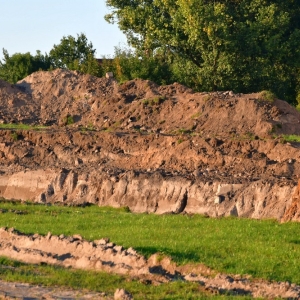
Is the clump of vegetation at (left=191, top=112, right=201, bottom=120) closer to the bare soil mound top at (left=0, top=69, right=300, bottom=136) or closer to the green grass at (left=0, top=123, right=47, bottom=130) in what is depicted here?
the bare soil mound top at (left=0, top=69, right=300, bottom=136)

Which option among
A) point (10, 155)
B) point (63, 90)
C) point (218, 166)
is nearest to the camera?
point (218, 166)

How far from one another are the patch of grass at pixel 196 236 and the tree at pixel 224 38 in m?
21.6

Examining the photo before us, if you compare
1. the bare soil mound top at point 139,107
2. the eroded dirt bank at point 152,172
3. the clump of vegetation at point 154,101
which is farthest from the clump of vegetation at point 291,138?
the clump of vegetation at point 154,101

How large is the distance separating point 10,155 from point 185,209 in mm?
11404

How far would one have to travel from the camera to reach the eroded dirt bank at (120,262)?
12.9 meters

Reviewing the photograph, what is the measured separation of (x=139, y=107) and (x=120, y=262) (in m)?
23.3

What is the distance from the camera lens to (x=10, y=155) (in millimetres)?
34875

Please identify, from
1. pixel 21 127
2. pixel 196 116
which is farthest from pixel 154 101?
pixel 21 127

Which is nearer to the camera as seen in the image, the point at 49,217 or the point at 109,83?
the point at 49,217

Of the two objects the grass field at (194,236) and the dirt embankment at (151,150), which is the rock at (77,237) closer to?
the grass field at (194,236)

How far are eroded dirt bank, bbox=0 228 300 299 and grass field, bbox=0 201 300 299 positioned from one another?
37cm

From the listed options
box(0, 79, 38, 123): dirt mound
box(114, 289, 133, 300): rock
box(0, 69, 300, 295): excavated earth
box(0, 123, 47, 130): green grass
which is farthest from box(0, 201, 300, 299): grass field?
box(0, 79, 38, 123): dirt mound

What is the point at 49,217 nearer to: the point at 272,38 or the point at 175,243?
the point at 175,243

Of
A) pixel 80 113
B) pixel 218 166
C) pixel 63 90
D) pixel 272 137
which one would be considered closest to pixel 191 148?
pixel 218 166
